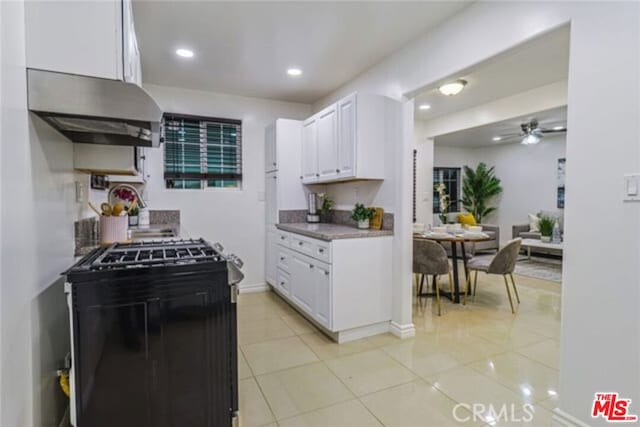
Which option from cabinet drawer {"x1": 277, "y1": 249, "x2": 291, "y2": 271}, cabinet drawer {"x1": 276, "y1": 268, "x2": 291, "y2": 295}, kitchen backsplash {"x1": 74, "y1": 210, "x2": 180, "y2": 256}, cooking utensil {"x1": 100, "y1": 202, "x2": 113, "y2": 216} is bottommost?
cabinet drawer {"x1": 276, "y1": 268, "x2": 291, "y2": 295}

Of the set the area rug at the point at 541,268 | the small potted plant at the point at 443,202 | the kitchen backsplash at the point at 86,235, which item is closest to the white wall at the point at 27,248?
the kitchen backsplash at the point at 86,235

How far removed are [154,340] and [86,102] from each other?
3.33 ft

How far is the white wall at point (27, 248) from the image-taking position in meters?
1.10

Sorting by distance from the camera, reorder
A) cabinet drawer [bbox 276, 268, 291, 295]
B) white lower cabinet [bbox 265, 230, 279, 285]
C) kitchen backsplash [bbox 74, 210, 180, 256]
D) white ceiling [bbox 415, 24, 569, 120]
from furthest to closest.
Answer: white lower cabinet [bbox 265, 230, 279, 285] → cabinet drawer [bbox 276, 268, 291, 295] → white ceiling [bbox 415, 24, 569, 120] → kitchen backsplash [bbox 74, 210, 180, 256]

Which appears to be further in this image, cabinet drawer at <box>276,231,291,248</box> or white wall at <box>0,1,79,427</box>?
cabinet drawer at <box>276,231,291,248</box>

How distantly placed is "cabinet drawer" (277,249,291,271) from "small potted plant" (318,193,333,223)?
0.69 meters

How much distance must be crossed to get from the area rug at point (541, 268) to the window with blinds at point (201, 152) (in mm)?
3661

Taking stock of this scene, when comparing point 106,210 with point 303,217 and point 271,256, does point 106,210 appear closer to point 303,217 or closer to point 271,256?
point 271,256

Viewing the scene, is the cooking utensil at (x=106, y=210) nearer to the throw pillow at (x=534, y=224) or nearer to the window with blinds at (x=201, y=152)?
the window with blinds at (x=201, y=152)

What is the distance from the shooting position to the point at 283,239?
12.4 feet

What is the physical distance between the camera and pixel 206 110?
4.10 m

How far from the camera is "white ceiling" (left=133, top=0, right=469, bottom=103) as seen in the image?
90.8 inches

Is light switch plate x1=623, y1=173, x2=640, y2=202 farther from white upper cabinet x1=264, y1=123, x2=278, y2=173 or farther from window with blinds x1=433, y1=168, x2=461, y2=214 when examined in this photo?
window with blinds x1=433, y1=168, x2=461, y2=214

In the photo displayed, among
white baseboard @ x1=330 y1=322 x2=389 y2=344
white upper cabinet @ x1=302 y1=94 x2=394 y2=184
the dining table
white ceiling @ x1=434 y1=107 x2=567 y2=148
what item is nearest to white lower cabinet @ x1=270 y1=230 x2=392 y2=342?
white baseboard @ x1=330 y1=322 x2=389 y2=344
